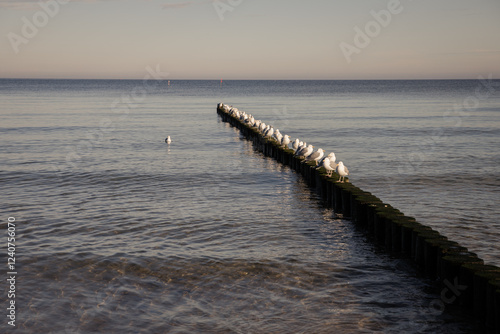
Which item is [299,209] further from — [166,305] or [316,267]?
[166,305]

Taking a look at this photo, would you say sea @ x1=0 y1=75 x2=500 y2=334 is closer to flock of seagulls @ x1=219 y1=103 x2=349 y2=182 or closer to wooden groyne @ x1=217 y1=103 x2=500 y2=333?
wooden groyne @ x1=217 y1=103 x2=500 y2=333

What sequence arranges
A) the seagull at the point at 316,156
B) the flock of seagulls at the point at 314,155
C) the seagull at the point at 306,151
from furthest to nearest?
the seagull at the point at 306,151, the seagull at the point at 316,156, the flock of seagulls at the point at 314,155

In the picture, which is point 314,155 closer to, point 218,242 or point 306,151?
point 306,151

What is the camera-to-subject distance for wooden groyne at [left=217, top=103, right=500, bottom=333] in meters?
7.37

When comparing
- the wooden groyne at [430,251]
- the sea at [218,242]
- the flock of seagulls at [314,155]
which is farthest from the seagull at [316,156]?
A: the wooden groyne at [430,251]

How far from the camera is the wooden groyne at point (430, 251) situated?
7.37m

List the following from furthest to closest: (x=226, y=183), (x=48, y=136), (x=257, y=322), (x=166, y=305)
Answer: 1. (x=48, y=136)
2. (x=226, y=183)
3. (x=166, y=305)
4. (x=257, y=322)

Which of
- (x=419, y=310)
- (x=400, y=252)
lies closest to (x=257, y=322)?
(x=419, y=310)

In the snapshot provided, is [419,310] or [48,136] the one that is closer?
[419,310]

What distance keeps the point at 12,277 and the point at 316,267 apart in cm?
516

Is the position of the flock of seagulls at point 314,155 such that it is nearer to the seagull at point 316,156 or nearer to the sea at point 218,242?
the seagull at point 316,156

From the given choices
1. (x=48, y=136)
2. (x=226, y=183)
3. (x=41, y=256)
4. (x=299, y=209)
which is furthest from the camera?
(x=48, y=136)

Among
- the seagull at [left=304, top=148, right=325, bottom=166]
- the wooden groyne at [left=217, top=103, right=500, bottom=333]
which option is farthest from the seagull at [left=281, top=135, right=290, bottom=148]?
the wooden groyne at [left=217, top=103, right=500, bottom=333]

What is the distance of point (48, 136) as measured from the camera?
30.9 m
